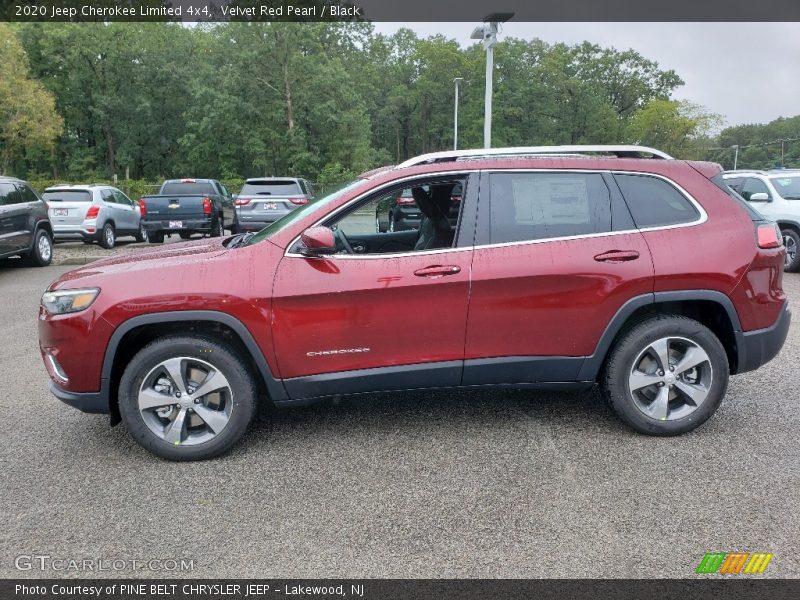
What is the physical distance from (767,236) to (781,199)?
8.71 metres

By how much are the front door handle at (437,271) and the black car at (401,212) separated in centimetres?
35

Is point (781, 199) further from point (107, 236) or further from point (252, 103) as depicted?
point (252, 103)

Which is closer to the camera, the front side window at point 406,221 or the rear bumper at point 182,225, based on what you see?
the front side window at point 406,221

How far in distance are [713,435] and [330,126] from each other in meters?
44.8

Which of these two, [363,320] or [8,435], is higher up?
[363,320]

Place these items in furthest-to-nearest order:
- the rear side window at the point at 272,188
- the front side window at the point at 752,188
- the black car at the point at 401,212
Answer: the rear side window at the point at 272,188 → the front side window at the point at 752,188 → the black car at the point at 401,212

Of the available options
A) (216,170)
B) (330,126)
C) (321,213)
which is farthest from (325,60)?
(321,213)

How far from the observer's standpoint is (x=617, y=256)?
160 inches

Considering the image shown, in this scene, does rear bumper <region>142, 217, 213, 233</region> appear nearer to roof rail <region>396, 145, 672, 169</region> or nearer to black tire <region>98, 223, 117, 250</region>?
black tire <region>98, 223, 117, 250</region>

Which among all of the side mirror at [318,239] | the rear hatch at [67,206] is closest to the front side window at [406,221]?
the side mirror at [318,239]

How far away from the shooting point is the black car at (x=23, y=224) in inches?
463

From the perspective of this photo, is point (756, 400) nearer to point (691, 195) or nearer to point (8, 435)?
point (691, 195)

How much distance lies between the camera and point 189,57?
52.1 meters

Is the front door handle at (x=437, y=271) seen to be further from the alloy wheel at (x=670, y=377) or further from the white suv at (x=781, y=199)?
the white suv at (x=781, y=199)
